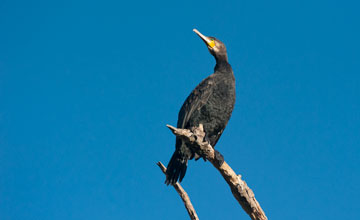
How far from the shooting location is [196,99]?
655cm

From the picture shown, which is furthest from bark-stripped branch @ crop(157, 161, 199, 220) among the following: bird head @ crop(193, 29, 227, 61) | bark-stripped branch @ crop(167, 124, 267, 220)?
bird head @ crop(193, 29, 227, 61)

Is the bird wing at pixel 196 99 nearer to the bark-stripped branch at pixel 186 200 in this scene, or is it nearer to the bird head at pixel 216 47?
the bird head at pixel 216 47

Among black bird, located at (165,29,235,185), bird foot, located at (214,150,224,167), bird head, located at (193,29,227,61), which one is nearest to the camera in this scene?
bird foot, located at (214,150,224,167)

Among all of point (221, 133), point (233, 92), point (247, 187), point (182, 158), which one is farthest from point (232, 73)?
point (247, 187)

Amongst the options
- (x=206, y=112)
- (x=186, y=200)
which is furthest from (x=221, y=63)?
(x=186, y=200)

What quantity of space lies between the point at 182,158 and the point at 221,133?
32.7 inches

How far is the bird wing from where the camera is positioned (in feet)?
21.3

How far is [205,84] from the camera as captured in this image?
263 inches

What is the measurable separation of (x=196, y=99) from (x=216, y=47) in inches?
46.5

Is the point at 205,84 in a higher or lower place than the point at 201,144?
higher

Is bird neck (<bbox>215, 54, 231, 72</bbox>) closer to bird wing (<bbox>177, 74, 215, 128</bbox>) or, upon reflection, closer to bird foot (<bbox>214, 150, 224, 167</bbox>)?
bird wing (<bbox>177, 74, 215, 128</bbox>)

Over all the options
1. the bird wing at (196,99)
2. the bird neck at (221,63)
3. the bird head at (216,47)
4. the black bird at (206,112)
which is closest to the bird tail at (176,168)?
the black bird at (206,112)

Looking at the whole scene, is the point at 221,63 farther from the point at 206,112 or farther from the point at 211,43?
the point at 206,112

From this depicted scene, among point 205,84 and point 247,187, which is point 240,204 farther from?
point 205,84
